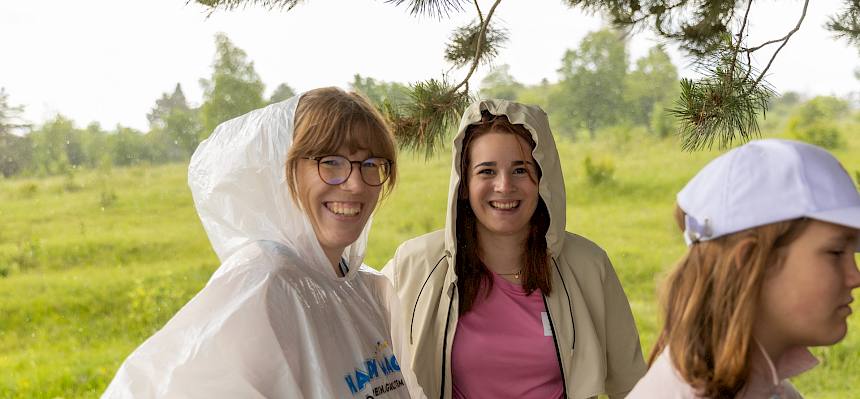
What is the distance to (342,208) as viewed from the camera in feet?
4.90

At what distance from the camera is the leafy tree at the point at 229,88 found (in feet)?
21.6

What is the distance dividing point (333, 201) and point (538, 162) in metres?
0.68

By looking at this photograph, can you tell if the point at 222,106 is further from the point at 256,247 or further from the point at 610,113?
the point at 256,247

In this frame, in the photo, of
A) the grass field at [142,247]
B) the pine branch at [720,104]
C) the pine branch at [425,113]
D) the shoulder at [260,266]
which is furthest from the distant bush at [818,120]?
the shoulder at [260,266]

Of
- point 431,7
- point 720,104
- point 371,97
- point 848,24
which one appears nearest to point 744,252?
point 720,104

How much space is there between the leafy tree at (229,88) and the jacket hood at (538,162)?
478 centimetres

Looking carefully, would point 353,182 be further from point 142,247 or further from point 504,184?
point 142,247

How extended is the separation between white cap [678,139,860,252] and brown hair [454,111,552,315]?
42.5 inches

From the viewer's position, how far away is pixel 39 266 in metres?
6.22

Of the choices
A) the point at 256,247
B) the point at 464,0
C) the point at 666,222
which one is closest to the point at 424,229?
the point at 666,222

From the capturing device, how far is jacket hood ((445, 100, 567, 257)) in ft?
6.64

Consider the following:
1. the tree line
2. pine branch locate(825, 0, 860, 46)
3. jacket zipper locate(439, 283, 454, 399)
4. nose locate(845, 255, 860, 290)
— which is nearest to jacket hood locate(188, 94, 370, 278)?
jacket zipper locate(439, 283, 454, 399)

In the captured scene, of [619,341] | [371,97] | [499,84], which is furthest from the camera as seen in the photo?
[499,84]

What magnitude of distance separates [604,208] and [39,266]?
4470mm
